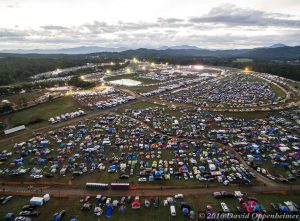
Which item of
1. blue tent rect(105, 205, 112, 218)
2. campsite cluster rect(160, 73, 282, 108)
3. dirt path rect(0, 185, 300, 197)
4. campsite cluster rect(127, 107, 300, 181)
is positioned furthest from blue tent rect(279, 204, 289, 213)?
campsite cluster rect(160, 73, 282, 108)

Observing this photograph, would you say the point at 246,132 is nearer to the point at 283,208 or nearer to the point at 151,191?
the point at 283,208

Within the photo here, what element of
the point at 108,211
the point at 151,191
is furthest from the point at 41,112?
the point at 108,211

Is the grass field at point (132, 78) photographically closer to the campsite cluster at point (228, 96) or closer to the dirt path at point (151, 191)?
the campsite cluster at point (228, 96)

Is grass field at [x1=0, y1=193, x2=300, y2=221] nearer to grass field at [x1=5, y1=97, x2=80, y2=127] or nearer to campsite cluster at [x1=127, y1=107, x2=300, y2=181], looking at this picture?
campsite cluster at [x1=127, y1=107, x2=300, y2=181]

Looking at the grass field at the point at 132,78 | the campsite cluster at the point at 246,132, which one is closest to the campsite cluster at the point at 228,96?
the campsite cluster at the point at 246,132

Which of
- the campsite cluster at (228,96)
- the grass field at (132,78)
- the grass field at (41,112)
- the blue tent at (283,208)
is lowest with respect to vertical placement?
the grass field at (132,78)

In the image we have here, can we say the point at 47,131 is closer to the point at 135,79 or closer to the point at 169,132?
the point at 169,132
